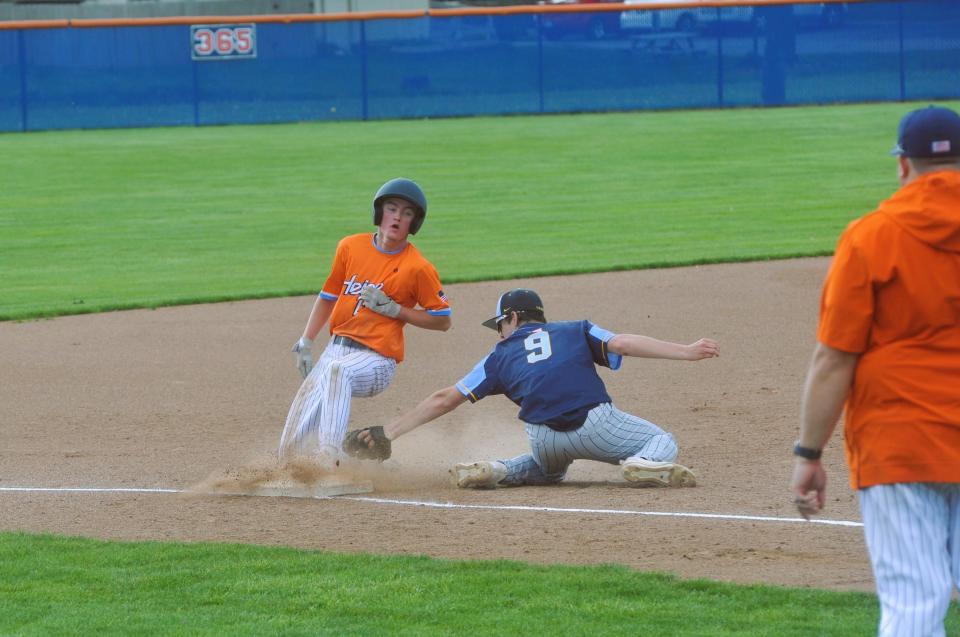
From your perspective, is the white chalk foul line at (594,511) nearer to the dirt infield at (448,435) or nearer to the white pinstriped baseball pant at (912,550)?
the dirt infield at (448,435)

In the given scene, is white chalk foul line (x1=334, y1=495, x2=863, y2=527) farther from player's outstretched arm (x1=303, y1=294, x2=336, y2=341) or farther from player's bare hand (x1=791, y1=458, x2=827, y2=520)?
player's bare hand (x1=791, y1=458, x2=827, y2=520)

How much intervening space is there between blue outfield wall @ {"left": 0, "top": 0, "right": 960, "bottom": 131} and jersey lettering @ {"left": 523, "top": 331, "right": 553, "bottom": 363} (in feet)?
82.6

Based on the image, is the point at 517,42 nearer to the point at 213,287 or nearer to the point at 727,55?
the point at 727,55

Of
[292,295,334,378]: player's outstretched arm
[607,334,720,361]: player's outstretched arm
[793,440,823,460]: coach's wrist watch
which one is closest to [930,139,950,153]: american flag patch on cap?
[793,440,823,460]: coach's wrist watch

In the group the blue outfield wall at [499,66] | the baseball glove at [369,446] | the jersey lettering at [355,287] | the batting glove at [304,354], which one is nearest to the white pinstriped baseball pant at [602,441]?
the baseball glove at [369,446]

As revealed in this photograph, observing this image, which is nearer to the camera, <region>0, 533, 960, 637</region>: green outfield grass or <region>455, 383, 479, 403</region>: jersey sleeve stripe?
<region>0, 533, 960, 637</region>: green outfield grass

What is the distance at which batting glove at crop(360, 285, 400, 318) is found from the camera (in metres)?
7.52

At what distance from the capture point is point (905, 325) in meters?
3.74

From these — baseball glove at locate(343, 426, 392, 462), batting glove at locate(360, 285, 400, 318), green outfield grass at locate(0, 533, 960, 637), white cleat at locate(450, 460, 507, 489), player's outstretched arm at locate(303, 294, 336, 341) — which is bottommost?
green outfield grass at locate(0, 533, 960, 637)

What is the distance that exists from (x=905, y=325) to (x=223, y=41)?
96.4 ft

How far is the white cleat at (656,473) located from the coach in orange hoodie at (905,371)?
11.0ft

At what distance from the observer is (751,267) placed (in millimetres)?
14953

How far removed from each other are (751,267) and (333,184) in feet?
32.3

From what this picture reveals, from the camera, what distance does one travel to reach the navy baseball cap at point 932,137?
3.79m
